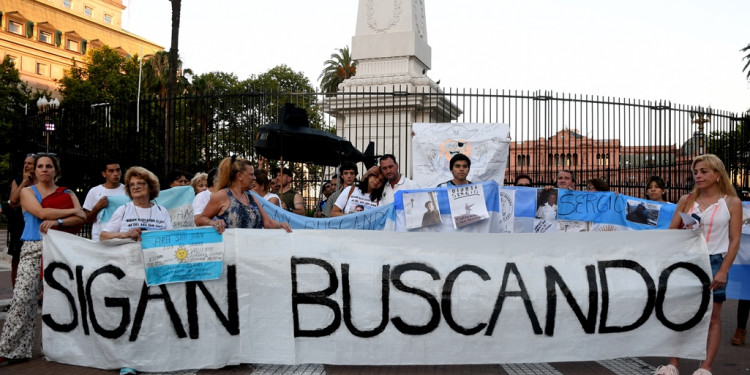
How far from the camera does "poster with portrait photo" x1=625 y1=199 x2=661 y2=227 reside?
23.3ft

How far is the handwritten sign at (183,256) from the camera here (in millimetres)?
4938

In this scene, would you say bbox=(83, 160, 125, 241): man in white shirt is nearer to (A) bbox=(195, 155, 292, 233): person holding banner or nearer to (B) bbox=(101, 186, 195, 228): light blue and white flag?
(B) bbox=(101, 186, 195, 228): light blue and white flag

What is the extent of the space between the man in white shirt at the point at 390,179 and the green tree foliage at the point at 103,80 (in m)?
44.8

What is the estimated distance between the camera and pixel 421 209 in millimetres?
6188

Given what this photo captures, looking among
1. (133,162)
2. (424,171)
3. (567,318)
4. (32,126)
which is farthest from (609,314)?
(32,126)

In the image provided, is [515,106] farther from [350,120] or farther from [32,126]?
[32,126]

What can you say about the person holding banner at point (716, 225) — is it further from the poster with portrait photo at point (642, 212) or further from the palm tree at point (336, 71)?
the palm tree at point (336, 71)

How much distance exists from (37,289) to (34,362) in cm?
61

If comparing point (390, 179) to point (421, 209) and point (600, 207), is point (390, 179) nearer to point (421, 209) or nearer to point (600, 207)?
point (421, 209)

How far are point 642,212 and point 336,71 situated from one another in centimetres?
4751

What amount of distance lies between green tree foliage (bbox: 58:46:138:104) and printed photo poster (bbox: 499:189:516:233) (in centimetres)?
4533

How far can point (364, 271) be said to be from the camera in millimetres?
4977

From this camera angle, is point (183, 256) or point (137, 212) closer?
point (183, 256)

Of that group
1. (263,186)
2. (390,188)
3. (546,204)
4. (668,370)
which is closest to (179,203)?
(263,186)
